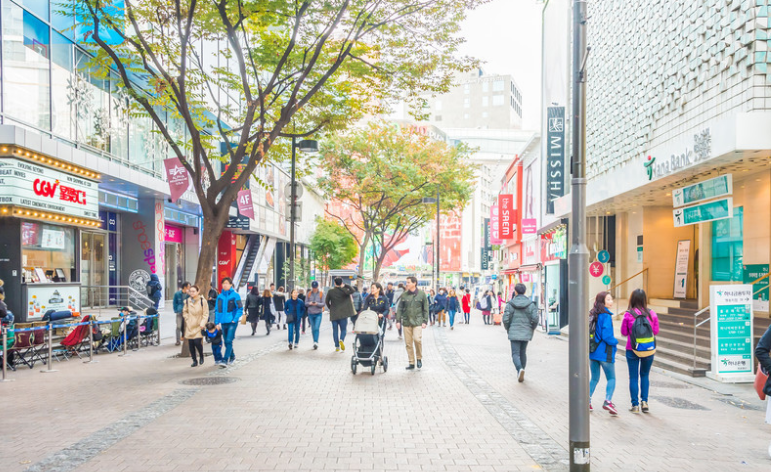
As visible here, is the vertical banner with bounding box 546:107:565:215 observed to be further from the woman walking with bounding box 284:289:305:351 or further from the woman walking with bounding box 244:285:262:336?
the woman walking with bounding box 284:289:305:351

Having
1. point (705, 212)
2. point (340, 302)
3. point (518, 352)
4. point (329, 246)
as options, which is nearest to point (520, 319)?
point (518, 352)

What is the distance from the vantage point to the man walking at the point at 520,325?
36.5ft

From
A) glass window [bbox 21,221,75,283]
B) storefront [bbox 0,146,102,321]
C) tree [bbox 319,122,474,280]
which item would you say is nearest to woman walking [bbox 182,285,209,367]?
storefront [bbox 0,146,102,321]

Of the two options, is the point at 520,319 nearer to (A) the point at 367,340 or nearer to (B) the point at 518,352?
(B) the point at 518,352

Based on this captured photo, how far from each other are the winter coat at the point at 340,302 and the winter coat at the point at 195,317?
312cm

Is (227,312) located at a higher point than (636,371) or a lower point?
higher

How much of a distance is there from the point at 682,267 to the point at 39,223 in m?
18.4

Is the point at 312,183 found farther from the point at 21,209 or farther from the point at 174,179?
the point at 21,209

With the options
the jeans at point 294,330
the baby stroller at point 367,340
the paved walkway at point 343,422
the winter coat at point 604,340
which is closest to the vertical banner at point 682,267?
the paved walkway at point 343,422

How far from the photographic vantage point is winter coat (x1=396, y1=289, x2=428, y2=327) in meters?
12.3

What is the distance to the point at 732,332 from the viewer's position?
11.4 m

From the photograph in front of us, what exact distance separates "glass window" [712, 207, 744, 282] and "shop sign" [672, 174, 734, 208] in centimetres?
205

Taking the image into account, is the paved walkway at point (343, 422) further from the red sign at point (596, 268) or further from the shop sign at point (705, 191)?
the red sign at point (596, 268)

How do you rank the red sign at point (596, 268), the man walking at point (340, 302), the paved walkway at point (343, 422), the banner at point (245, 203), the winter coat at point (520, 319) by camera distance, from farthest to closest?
the banner at point (245, 203), the red sign at point (596, 268), the man walking at point (340, 302), the winter coat at point (520, 319), the paved walkway at point (343, 422)
